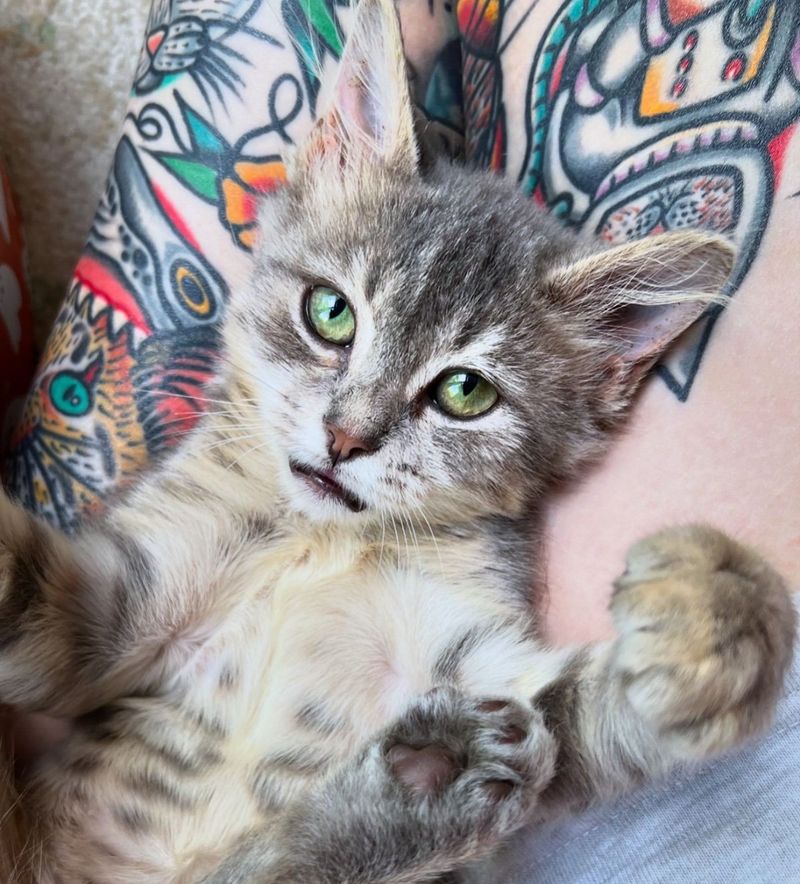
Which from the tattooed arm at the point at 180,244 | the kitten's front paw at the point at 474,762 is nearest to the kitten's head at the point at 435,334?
the tattooed arm at the point at 180,244

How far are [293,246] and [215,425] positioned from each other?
0.77 feet

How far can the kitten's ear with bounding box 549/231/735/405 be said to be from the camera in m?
0.75

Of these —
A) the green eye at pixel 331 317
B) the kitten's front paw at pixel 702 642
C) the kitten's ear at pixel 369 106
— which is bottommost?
the kitten's front paw at pixel 702 642

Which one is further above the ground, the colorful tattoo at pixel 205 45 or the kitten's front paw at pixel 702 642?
the colorful tattoo at pixel 205 45

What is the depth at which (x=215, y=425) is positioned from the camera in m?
Result: 0.94

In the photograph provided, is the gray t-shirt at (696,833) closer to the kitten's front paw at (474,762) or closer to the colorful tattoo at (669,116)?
the kitten's front paw at (474,762)

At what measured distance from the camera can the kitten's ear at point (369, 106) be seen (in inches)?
33.7

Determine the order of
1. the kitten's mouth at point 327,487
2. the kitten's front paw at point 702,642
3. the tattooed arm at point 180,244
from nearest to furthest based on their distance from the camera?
1. the kitten's front paw at point 702,642
2. the kitten's mouth at point 327,487
3. the tattooed arm at point 180,244

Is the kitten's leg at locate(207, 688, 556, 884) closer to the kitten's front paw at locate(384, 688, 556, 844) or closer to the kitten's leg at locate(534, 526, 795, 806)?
the kitten's front paw at locate(384, 688, 556, 844)

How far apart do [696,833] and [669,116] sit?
0.69 metres

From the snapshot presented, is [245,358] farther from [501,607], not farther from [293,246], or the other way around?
[501,607]

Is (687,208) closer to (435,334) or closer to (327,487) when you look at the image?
(435,334)

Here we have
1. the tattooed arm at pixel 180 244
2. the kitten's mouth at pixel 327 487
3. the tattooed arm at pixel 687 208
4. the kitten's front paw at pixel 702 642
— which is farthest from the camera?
the tattooed arm at pixel 180 244

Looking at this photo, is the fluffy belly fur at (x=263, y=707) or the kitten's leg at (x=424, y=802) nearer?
the kitten's leg at (x=424, y=802)
